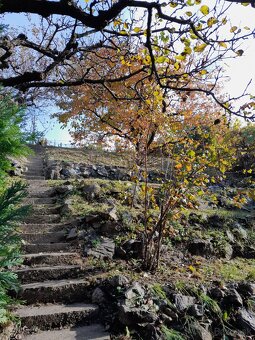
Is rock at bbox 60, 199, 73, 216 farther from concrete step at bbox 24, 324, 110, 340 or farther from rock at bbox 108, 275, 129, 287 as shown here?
concrete step at bbox 24, 324, 110, 340

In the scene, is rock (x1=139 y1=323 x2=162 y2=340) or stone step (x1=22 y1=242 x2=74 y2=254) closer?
rock (x1=139 y1=323 x2=162 y2=340)

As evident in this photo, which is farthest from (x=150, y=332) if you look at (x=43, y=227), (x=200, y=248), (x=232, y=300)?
(x=43, y=227)

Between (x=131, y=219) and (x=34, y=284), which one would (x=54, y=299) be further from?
(x=131, y=219)

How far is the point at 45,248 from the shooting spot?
14.0 ft

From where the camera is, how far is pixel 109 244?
433cm

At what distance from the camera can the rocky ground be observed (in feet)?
9.84

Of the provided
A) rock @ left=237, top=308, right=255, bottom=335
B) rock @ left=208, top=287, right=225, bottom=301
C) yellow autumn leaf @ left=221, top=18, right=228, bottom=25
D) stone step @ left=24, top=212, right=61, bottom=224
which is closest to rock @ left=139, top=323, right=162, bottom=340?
rock @ left=208, top=287, right=225, bottom=301

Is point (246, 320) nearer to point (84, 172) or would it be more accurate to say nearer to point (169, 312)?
point (169, 312)

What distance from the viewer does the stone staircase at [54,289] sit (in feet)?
9.52

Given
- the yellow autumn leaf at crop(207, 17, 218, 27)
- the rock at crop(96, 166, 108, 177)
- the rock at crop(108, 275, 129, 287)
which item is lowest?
the rock at crop(108, 275, 129, 287)

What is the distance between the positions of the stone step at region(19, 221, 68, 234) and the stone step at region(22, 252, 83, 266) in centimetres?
77

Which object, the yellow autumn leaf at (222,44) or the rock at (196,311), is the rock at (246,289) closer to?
the rock at (196,311)

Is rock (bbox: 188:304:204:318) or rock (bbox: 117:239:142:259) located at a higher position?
rock (bbox: 117:239:142:259)

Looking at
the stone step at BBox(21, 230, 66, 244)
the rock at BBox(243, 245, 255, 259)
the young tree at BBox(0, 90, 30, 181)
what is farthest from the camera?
the rock at BBox(243, 245, 255, 259)
